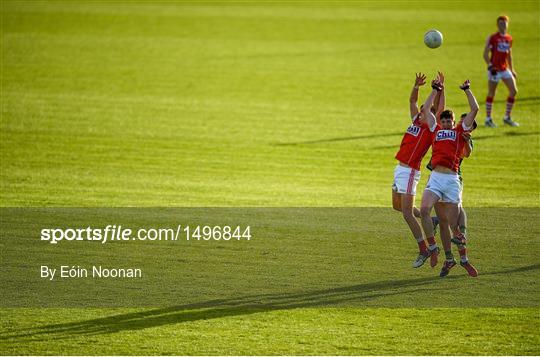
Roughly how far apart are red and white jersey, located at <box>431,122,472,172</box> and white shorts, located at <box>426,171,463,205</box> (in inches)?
6.1

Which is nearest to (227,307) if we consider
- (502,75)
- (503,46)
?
(502,75)

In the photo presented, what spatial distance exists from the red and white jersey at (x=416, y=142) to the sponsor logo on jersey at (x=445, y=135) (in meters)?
0.46

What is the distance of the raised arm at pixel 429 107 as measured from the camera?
13.4 meters

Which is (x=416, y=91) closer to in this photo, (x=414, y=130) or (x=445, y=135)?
(x=414, y=130)

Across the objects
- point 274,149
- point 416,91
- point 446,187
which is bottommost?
point 274,149

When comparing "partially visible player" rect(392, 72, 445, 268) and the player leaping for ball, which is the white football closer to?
"partially visible player" rect(392, 72, 445, 268)

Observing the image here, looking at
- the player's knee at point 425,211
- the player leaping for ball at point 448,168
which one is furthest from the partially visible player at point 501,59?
the player's knee at point 425,211

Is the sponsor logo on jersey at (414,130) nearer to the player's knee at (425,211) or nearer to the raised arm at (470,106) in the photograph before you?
the raised arm at (470,106)

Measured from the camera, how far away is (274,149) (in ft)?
79.8

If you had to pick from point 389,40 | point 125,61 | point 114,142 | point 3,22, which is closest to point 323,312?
point 114,142

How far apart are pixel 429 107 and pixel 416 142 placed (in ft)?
2.27

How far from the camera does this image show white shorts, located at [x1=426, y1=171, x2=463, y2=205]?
13.2 m

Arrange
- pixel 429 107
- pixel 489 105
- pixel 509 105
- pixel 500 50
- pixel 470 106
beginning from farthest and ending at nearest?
1. pixel 489 105
2. pixel 509 105
3. pixel 500 50
4. pixel 429 107
5. pixel 470 106

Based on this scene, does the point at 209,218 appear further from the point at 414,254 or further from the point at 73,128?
the point at 73,128
